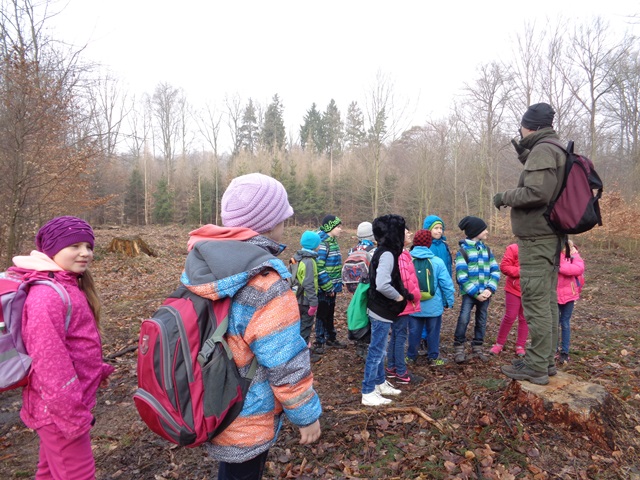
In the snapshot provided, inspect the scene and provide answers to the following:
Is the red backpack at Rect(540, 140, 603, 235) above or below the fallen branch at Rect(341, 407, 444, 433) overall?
above

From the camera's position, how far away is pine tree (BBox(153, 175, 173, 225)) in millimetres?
33781

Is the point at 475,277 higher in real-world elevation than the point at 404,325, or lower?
higher

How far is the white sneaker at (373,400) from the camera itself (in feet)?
13.4

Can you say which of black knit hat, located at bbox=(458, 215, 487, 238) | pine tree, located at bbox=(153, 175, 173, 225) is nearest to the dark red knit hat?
→ black knit hat, located at bbox=(458, 215, 487, 238)

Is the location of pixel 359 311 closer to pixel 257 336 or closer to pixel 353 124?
pixel 257 336

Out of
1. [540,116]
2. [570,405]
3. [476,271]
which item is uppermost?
[540,116]

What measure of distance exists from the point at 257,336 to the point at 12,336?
1.49m

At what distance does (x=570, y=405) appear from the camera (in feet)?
10.1

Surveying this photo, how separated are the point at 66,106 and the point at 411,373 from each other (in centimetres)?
1074

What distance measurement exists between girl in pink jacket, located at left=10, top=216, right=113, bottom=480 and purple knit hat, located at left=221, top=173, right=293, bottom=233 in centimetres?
118

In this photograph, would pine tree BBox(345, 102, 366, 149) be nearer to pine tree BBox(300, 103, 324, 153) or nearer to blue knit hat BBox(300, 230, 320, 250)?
pine tree BBox(300, 103, 324, 153)

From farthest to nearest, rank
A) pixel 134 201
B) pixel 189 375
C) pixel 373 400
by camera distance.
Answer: pixel 134 201 < pixel 373 400 < pixel 189 375

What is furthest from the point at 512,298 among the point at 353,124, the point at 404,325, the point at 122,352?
the point at 353,124

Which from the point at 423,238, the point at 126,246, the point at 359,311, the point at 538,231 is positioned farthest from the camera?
the point at 126,246
